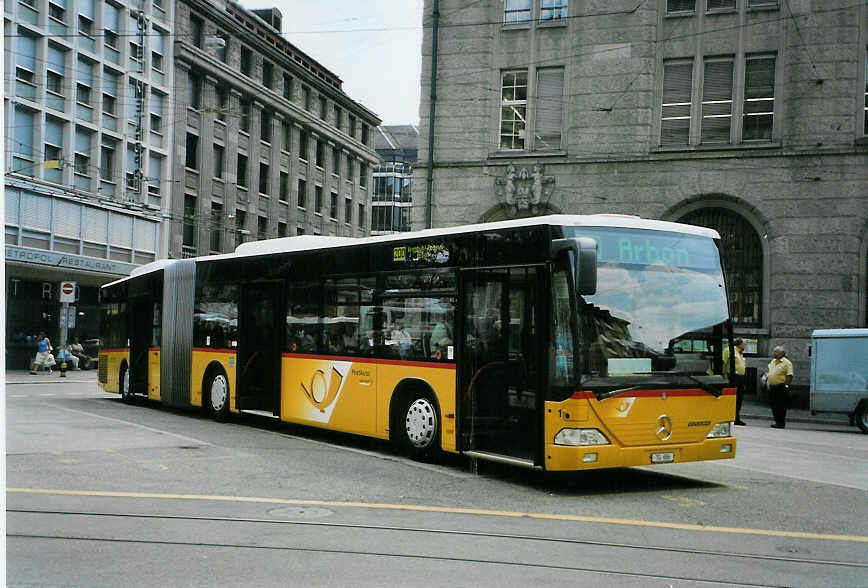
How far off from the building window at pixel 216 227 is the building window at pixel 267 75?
32.0 feet

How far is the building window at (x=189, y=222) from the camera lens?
51000 mm

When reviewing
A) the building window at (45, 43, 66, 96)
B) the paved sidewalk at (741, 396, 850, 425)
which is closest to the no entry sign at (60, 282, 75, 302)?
the building window at (45, 43, 66, 96)

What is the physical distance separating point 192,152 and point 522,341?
44.6 meters

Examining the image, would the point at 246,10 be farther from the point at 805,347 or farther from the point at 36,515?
the point at 36,515

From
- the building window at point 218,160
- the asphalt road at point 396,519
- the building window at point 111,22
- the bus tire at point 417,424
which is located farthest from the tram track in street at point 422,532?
the building window at point 218,160

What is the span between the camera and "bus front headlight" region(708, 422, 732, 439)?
10.2 m

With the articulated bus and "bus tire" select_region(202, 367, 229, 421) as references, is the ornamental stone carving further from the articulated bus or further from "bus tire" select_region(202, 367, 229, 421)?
the articulated bus

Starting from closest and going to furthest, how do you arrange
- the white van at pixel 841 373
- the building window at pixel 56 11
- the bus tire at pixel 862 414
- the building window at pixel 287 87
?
the bus tire at pixel 862 414
the white van at pixel 841 373
the building window at pixel 56 11
the building window at pixel 287 87

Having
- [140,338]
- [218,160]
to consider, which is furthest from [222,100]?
[140,338]

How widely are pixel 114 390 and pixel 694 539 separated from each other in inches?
677

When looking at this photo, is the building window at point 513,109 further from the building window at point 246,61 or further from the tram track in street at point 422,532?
the building window at point 246,61

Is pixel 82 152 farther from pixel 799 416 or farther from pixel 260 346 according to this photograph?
pixel 799 416

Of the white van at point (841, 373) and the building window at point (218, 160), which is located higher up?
the building window at point (218, 160)

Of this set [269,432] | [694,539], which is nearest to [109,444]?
[269,432]
